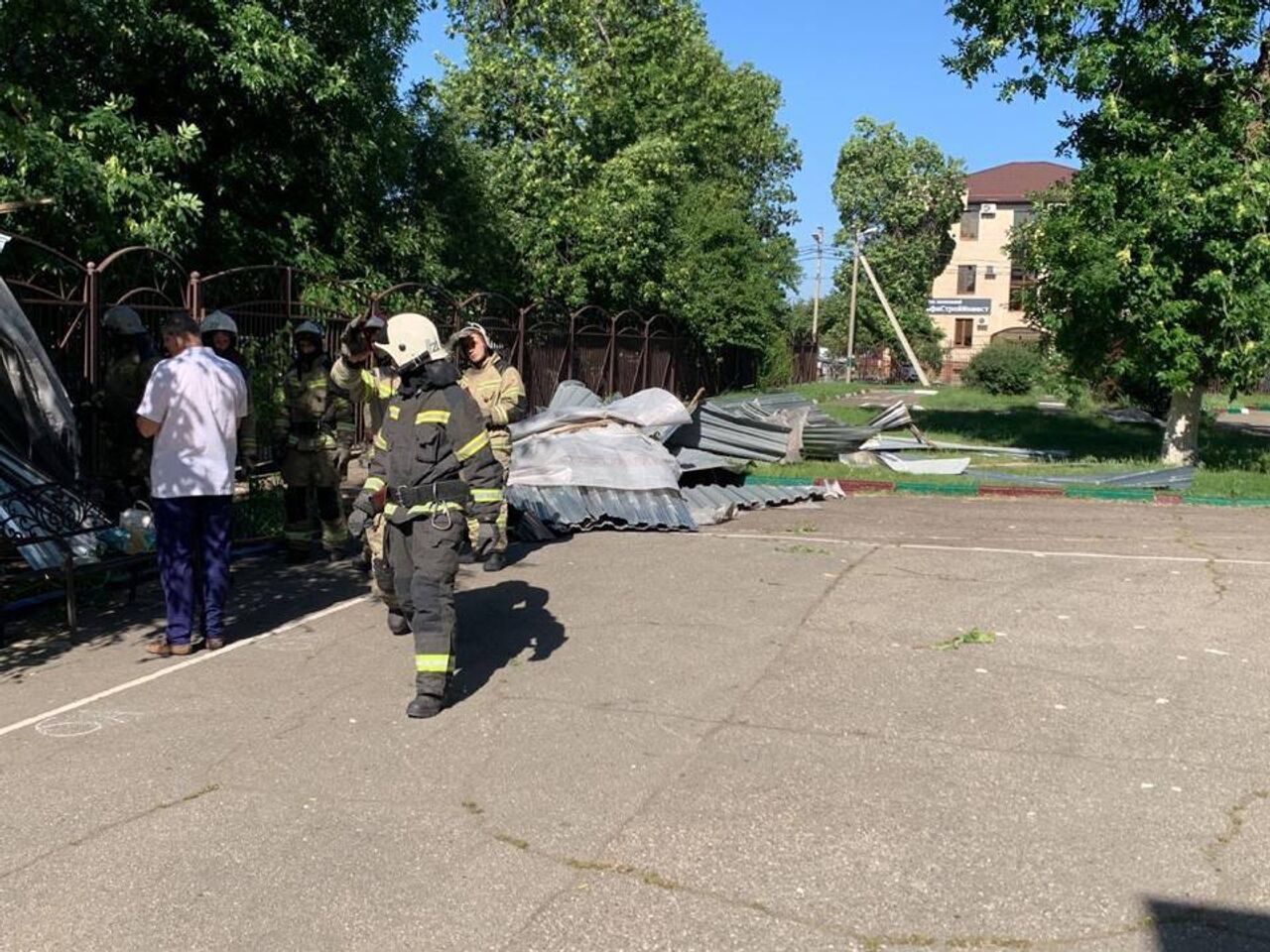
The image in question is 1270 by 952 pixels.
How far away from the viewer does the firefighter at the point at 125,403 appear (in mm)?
8383

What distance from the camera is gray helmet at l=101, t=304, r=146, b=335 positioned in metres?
8.38

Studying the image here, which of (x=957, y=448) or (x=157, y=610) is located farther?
(x=957, y=448)

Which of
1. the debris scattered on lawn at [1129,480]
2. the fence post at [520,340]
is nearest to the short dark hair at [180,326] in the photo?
the debris scattered on lawn at [1129,480]

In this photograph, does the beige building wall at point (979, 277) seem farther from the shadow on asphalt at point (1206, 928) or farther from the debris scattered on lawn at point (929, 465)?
the shadow on asphalt at point (1206, 928)

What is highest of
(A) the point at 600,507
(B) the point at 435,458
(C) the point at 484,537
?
(B) the point at 435,458

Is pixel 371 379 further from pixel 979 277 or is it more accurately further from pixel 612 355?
pixel 979 277

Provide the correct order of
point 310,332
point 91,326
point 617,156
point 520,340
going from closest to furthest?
point 310,332 → point 91,326 → point 520,340 → point 617,156

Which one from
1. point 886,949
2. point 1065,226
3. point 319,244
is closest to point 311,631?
point 886,949

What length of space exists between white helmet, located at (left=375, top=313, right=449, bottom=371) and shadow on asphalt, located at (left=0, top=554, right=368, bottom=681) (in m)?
2.29

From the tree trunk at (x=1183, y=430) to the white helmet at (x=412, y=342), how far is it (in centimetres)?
1320

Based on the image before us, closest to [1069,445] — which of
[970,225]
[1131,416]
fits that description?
[1131,416]

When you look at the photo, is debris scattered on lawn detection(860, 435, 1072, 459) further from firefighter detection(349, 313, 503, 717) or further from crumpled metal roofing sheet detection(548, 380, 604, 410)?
firefighter detection(349, 313, 503, 717)

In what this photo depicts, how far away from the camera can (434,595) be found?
535 centimetres

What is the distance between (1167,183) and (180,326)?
12.2 meters
